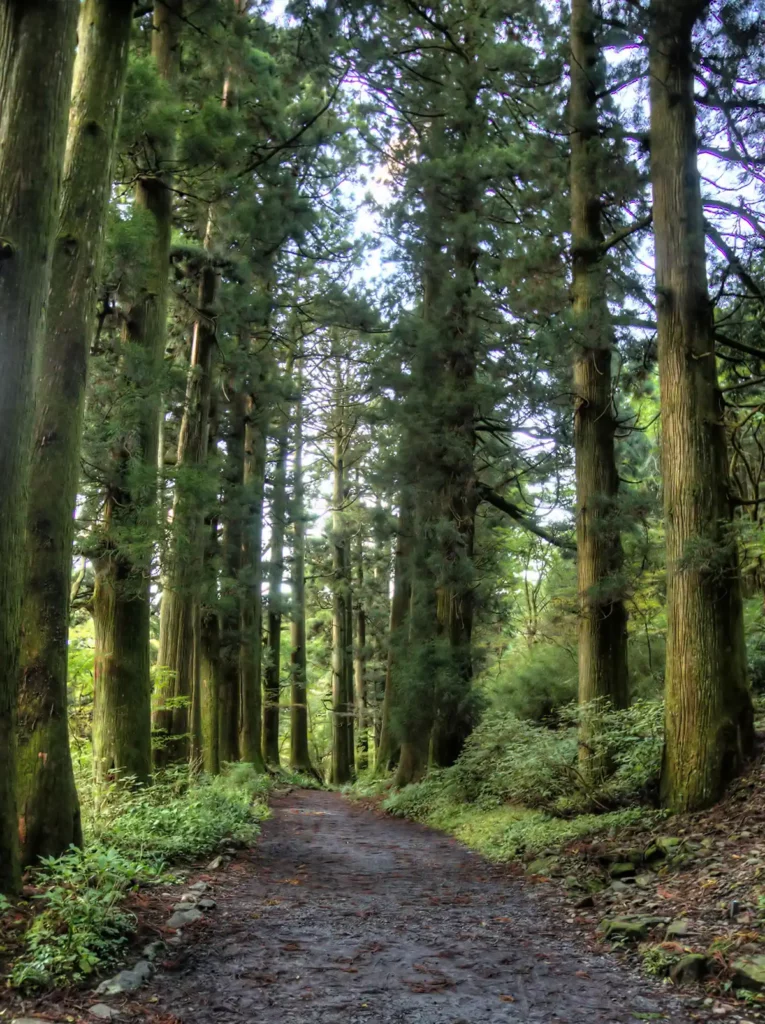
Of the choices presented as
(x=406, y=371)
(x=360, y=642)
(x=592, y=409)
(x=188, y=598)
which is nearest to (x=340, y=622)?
(x=360, y=642)

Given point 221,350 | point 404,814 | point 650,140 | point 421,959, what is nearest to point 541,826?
point 421,959

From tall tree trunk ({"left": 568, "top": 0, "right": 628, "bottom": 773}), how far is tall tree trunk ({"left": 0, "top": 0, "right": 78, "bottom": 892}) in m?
6.19

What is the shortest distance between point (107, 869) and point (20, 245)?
3.75 meters

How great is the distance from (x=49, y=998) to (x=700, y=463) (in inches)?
264

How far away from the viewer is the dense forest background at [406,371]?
5.69m

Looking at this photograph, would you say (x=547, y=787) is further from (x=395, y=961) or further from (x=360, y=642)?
(x=360, y=642)

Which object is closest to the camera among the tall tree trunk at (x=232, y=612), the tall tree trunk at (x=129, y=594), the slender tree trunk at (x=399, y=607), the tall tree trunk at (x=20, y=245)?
the tall tree trunk at (x=20, y=245)

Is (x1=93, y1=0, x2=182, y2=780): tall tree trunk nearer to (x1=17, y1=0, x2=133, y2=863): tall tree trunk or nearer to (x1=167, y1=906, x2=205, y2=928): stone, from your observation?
(x1=17, y1=0, x2=133, y2=863): tall tree trunk

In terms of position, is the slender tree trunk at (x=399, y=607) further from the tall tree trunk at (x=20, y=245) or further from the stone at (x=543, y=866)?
the tall tree trunk at (x=20, y=245)

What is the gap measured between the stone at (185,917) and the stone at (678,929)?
290 cm

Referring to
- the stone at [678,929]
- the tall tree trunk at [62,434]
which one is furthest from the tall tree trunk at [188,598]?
the stone at [678,929]

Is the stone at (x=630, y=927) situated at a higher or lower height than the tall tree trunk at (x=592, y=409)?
lower

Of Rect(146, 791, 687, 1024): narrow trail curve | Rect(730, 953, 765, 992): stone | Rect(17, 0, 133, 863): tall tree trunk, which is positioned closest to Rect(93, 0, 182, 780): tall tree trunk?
Rect(17, 0, 133, 863): tall tree trunk

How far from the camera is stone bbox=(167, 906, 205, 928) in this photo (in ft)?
15.4
